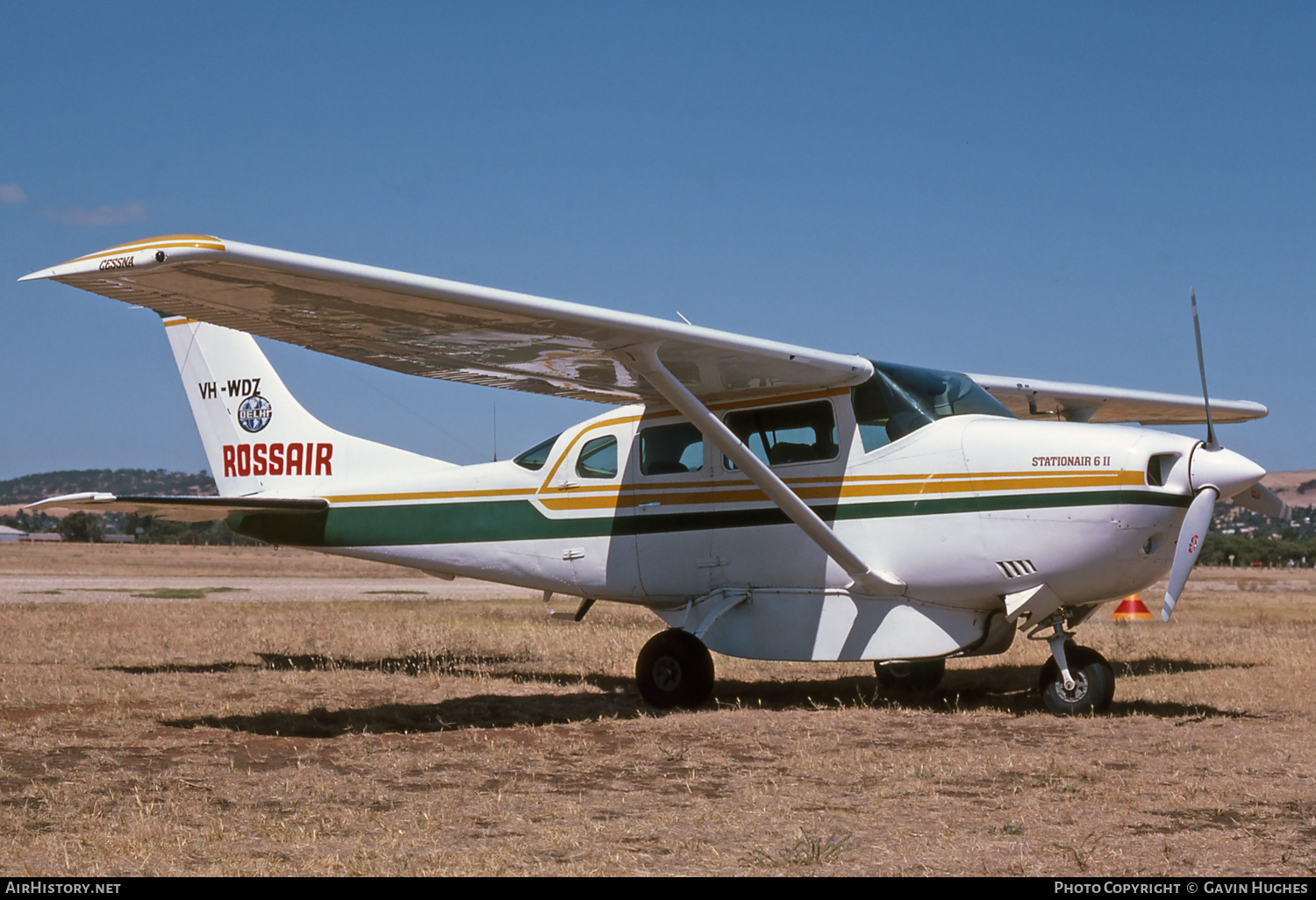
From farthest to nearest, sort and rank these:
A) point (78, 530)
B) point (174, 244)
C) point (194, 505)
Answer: point (78, 530), point (194, 505), point (174, 244)

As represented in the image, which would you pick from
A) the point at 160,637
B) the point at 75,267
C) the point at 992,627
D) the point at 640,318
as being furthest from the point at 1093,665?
the point at 160,637

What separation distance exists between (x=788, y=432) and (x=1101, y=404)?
16.6 feet

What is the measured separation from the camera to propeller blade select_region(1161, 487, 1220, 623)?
7922 millimetres

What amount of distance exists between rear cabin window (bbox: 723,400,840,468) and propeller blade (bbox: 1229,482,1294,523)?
336 cm

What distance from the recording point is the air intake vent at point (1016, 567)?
8.63m

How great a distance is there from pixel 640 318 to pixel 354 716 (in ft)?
12.5

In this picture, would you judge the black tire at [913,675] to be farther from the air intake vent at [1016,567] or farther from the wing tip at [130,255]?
the wing tip at [130,255]

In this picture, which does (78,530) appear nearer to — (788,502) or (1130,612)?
(1130,612)

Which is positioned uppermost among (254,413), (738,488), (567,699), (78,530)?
(254,413)

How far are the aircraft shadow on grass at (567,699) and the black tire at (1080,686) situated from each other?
254mm

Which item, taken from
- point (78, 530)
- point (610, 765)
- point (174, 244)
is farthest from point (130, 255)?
point (78, 530)

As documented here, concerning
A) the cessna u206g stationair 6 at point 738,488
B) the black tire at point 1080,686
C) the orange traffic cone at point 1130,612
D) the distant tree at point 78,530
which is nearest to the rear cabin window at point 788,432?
the cessna u206g stationair 6 at point 738,488

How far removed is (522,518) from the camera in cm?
1124

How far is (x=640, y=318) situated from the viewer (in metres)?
8.36
